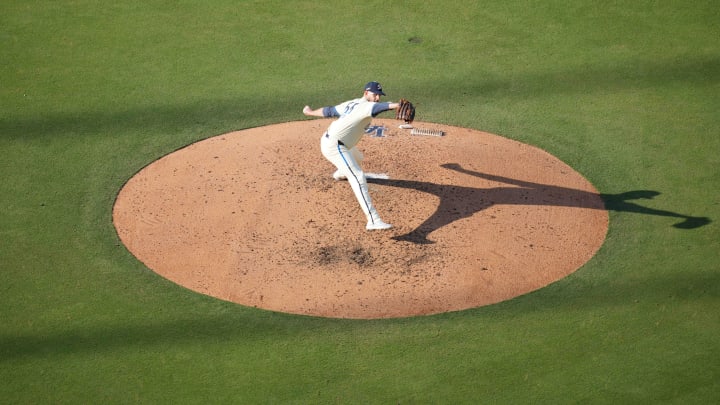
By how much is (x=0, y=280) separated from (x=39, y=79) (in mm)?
5287

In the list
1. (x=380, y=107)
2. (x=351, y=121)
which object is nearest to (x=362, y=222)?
(x=351, y=121)

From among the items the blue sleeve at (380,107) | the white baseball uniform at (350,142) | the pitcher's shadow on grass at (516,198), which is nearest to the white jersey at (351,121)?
the white baseball uniform at (350,142)

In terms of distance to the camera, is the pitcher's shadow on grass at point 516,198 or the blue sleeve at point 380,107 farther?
the pitcher's shadow on grass at point 516,198

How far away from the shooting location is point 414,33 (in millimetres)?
15352

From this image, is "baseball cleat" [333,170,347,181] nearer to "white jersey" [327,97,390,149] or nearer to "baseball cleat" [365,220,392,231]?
"white jersey" [327,97,390,149]

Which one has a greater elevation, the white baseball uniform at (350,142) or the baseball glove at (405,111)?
the baseball glove at (405,111)

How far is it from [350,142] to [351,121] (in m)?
0.32

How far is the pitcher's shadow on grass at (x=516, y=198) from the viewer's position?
35.9ft

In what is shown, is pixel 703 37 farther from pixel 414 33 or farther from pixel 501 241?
pixel 501 241

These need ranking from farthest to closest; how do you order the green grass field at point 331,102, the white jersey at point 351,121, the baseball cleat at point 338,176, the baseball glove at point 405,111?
the baseball cleat at point 338,176
the white jersey at point 351,121
the baseball glove at point 405,111
the green grass field at point 331,102

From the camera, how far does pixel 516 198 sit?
11344mm

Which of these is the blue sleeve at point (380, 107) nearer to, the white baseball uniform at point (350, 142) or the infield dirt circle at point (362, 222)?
the white baseball uniform at point (350, 142)

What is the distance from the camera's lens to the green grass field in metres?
8.40

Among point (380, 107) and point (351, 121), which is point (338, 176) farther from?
point (380, 107)
